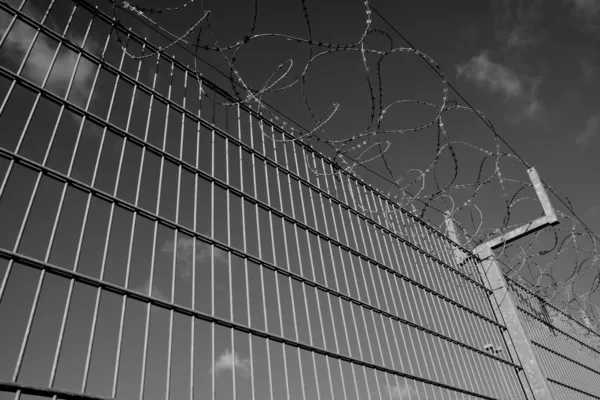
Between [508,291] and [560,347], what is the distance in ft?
5.49

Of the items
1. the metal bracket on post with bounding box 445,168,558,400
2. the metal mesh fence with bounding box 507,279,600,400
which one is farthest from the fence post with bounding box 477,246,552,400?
the metal mesh fence with bounding box 507,279,600,400

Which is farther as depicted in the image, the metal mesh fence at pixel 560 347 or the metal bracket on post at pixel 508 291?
the metal mesh fence at pixel 560 347

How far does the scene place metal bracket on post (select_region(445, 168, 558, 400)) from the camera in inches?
200

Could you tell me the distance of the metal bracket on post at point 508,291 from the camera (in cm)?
509

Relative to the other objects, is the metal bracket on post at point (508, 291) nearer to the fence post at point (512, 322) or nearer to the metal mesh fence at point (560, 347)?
Result: the fence post at point (512, 322)

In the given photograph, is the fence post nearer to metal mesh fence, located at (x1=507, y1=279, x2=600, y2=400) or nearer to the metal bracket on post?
the metal bracket on post

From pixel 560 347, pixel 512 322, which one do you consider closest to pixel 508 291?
pixel 512 322

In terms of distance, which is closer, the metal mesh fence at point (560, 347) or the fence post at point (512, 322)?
the fence post at point (512, 322)

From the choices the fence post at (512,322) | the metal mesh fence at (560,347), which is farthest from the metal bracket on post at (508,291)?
the metal mesh fence at (560,347)

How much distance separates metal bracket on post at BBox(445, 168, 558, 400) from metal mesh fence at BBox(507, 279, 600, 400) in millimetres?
144

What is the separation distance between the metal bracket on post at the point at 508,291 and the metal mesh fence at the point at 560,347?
0.47 ft

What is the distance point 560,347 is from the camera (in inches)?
255

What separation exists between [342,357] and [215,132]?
1881 millimetres

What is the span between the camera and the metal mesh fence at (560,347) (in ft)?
18.3
